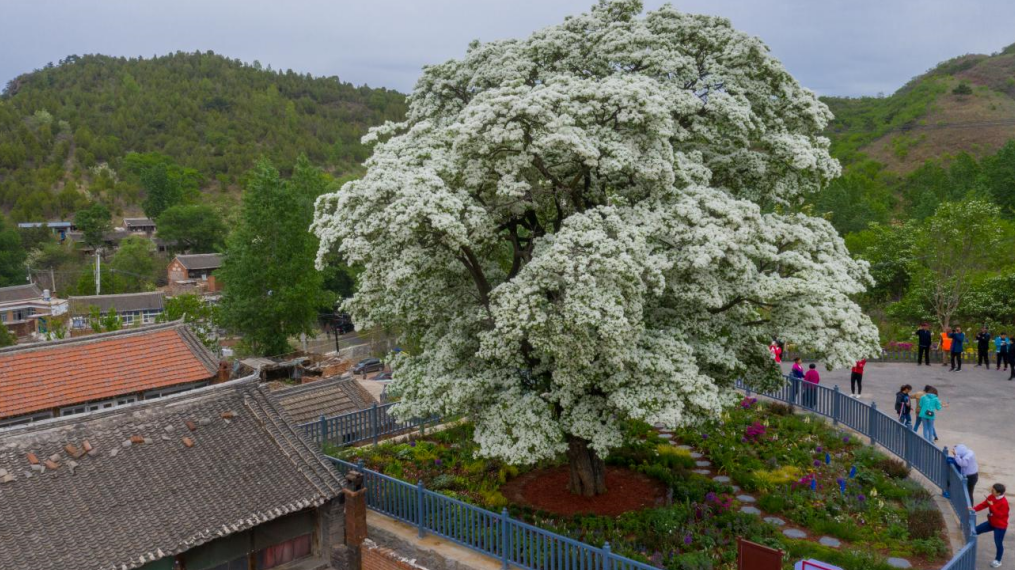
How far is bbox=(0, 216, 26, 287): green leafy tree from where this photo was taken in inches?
3376

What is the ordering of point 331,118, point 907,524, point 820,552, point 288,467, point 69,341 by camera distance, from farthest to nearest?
point 331,118 → point 69,341 → point 288,467 → point 907,524 → point 820,552

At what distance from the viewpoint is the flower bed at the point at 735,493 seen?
1305 centimetres

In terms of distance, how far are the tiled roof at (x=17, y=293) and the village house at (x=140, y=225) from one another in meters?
34.0

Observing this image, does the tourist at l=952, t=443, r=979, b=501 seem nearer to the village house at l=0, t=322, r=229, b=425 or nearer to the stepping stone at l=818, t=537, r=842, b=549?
the stepping stone at l=818, t=537, r=842, b=549

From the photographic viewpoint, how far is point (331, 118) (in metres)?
180

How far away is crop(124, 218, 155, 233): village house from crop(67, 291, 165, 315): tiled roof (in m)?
41.9

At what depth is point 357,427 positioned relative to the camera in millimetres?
20500

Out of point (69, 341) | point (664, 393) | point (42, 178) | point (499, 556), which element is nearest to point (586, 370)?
point (664, 393)

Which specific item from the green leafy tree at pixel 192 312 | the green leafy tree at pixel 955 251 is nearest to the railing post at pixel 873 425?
the green leafy tree at pixel 955 251

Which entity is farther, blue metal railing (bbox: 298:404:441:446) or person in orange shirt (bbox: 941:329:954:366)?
person in orange shirt (bbox: 941:329:954:366)

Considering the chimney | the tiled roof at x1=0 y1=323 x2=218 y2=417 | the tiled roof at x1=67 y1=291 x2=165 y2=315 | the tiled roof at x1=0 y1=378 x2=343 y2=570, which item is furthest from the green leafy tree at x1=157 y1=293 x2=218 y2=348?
the tiled roof at x1=0 y1=378 x2=343 y2=570

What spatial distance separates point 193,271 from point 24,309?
63.0ft

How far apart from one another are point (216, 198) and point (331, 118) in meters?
63.9

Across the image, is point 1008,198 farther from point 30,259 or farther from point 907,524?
point 30,259
